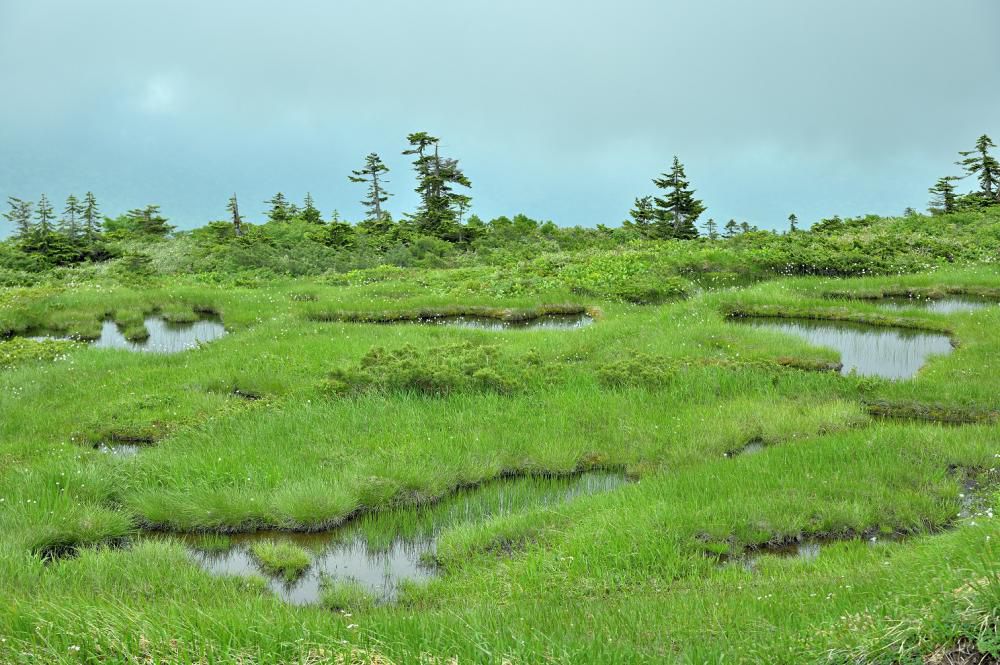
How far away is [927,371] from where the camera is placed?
14.4m

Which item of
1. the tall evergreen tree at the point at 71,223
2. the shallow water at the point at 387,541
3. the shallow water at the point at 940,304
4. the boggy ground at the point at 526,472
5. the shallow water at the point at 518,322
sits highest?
the tall evergreen tree at the point at 71,223

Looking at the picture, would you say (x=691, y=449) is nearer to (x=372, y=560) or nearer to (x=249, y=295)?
(x=372, y=560)

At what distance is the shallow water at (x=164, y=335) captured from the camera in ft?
68.8

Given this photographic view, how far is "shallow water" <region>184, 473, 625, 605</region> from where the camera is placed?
325 inches

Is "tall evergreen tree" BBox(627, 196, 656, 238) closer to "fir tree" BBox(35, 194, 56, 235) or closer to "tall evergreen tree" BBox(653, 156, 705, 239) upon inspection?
"tall evergreen tree" BBox(653, 156, 705, 239)

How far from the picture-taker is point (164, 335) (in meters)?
22.9

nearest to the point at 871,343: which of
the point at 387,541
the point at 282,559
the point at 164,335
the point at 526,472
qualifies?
the point at 526,472

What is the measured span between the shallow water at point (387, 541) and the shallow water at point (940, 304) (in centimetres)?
1508

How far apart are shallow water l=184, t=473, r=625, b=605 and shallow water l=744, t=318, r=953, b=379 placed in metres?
8.10

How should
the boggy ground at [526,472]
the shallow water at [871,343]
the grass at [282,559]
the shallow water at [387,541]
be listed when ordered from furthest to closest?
the shallow water at [871,343], the grass at [282,559], the shallow water at [387,541], the boggy ground at [526,472]

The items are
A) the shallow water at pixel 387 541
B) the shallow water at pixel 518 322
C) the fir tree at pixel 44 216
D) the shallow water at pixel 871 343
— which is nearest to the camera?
the shallow water at pixel 387 541

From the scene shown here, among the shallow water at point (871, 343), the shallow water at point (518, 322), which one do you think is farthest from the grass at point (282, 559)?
the shallow water at point (518, 322)

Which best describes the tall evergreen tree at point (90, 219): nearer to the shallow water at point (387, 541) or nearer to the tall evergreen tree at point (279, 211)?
the tall evergreen tree at point (279, 211)

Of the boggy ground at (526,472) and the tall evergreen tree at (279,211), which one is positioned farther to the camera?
the tall evergreen tree at (279,211)
